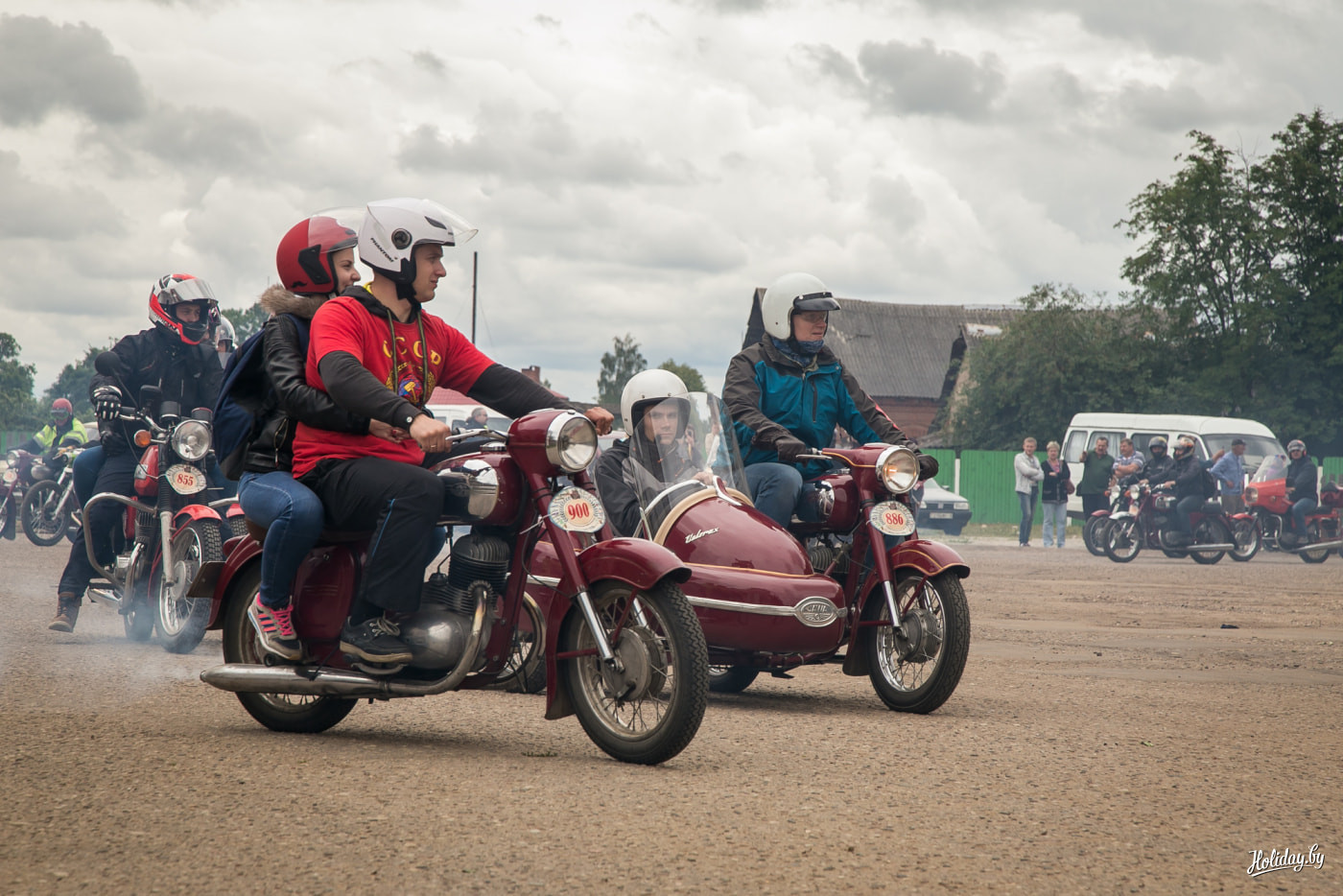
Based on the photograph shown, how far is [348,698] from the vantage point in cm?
534

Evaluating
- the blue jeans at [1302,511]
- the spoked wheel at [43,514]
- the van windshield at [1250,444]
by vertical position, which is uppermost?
the van windshield at [1250,444]

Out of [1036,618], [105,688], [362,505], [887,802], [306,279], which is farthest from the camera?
[1036,618]

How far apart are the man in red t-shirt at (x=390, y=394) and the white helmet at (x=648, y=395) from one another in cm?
141

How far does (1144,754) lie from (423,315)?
122 inches

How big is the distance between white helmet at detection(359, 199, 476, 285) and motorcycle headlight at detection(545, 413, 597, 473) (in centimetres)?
82

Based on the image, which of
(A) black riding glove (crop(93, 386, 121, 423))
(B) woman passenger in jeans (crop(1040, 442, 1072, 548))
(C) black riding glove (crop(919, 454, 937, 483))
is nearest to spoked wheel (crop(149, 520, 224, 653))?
(A) black riding glove (crop(93, 386, 121, 423))

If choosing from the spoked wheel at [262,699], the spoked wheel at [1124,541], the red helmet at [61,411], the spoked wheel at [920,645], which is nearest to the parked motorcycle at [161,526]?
the spoked wheel at [262,699]

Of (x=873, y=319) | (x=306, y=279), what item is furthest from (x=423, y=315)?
(x=873, y=319)

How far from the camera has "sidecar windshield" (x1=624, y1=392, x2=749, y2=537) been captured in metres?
6.88

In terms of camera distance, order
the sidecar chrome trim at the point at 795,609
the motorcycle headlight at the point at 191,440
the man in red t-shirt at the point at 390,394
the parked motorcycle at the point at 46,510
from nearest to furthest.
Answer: the man in red t-shirt at the point at 390,394 → the sidecar chrome trim at the point at 795,609 → the motorcycle headlight at the point at 191,440 → the parked motorcycle at the point at 46,510

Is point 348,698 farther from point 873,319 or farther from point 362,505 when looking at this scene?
point 873,319

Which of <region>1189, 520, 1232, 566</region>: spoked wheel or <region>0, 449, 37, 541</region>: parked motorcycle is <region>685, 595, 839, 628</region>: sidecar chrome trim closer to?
<region>0, 449, 37, 541</region>: parked motorcycle

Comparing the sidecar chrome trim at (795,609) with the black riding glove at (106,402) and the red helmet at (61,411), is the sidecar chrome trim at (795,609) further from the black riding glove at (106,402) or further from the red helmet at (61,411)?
the red helmet at (61,411)

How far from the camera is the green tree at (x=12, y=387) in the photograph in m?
51.3
